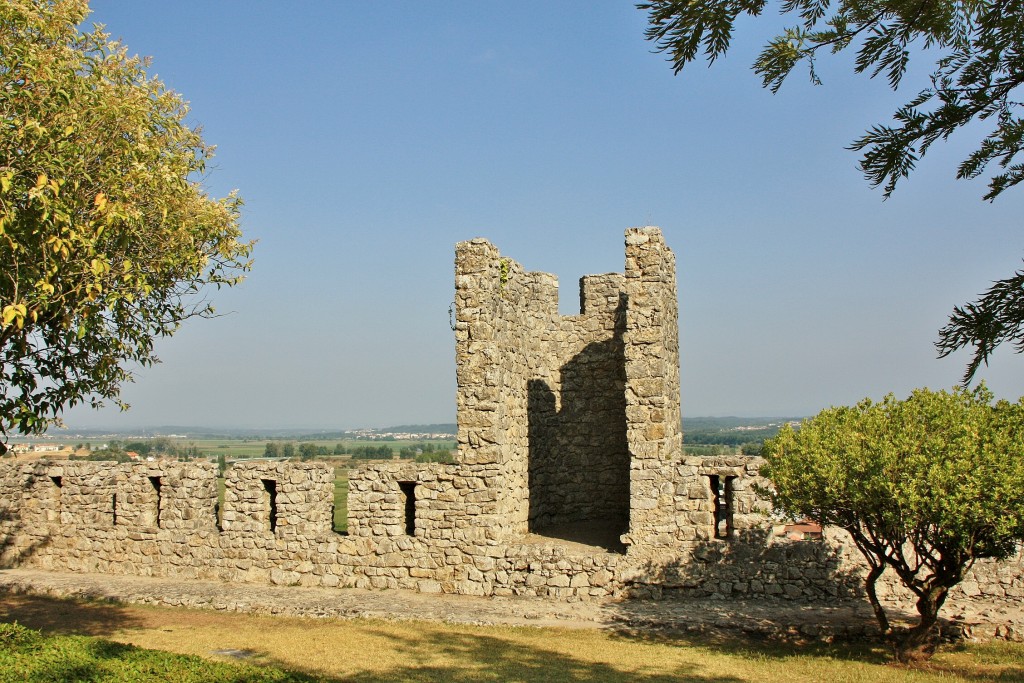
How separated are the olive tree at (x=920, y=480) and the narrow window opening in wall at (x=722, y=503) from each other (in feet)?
6.33

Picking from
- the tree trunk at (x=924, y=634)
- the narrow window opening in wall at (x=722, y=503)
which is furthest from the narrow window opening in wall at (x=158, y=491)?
the tree trunk at (x=924, y=634)

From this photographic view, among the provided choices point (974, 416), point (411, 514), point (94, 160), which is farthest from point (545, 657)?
point (94, 160)

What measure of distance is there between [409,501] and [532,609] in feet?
10.6

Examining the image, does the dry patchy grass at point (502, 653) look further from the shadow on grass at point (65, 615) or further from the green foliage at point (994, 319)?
the green foliage at point (994, 319)

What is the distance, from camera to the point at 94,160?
11.3m

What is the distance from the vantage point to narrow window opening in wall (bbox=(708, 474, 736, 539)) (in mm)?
12922

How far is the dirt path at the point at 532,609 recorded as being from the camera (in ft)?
37.1

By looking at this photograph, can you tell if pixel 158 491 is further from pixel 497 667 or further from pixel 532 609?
pixel 497 667

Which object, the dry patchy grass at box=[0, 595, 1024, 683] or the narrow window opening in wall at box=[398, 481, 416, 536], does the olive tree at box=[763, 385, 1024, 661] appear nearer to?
the dry patchy grass at box=[0, 595, 1024, 683]

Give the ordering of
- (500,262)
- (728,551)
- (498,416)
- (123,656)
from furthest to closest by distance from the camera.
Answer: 1. (500,262)
2. (498,416)
3. (728,551)
4. (123,656)

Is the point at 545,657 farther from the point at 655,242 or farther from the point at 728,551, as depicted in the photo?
the point at 655,242

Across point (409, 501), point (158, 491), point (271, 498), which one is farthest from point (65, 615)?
point (409, 501)

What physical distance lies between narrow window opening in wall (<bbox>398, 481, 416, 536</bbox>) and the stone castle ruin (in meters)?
0.04

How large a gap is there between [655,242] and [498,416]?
393 centimetres
